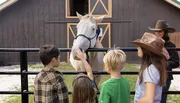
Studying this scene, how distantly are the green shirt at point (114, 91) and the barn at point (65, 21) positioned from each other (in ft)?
39.9

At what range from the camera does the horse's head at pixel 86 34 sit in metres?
3.92

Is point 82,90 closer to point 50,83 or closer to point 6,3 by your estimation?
point 50,83

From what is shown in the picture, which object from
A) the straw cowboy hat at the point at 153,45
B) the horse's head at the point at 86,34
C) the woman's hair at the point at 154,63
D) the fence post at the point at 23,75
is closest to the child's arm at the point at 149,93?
the woman's hair at the point at 154,63

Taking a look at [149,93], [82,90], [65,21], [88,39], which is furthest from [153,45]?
[65,21]

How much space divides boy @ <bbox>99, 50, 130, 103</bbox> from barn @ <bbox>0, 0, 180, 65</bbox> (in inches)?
478

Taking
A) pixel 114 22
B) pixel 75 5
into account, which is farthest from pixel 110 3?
pixel 75 5

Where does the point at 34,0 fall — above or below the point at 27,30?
above

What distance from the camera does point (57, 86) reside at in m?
2.72

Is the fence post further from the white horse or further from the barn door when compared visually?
the barn door

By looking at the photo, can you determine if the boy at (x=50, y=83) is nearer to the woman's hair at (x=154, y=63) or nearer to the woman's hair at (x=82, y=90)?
the woman's hair at (x=82, y=90)

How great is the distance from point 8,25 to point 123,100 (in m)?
13.6

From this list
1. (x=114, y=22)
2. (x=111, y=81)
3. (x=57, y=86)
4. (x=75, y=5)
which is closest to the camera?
(x=111, y=81)

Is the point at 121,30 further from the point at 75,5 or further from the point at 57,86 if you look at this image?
the point at 57,86

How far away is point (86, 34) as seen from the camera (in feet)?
13.8
